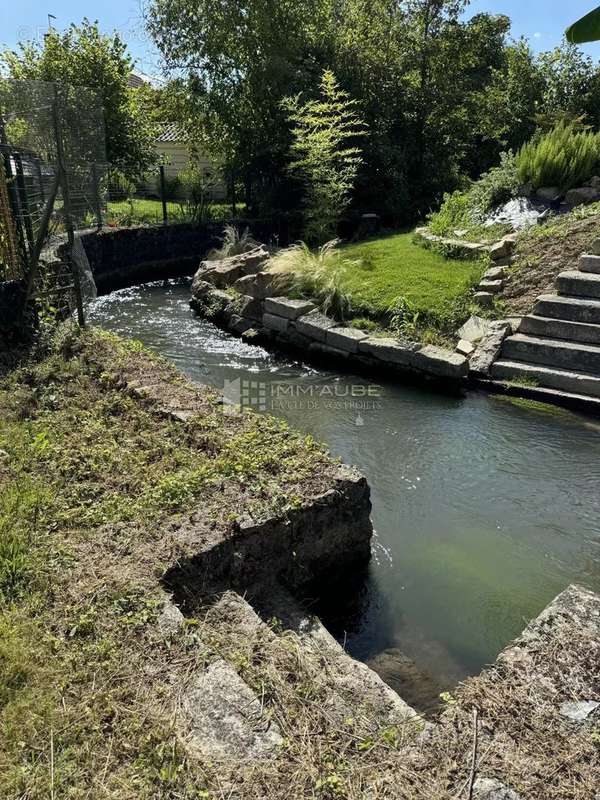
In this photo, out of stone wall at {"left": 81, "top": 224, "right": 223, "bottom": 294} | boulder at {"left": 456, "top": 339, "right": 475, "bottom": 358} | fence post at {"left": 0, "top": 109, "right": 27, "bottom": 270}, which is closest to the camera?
fence post at {"left": 0, "top": 109, "right": 27, "bottom": 270}

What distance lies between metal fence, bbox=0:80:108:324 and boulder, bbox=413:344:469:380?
155 inches

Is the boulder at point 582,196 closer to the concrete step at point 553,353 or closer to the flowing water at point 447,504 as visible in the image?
the concrete step at point 553,353

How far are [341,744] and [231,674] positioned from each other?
20.2 inches

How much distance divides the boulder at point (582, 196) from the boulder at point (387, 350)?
17.3 feet

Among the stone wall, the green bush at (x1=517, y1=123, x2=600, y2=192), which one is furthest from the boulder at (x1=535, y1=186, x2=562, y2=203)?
the stone wall

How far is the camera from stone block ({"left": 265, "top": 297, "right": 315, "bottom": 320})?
8.29m

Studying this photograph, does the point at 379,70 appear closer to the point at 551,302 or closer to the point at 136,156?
the point at 136,156

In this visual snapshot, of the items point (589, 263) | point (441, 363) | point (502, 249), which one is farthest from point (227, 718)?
point (502, 249)

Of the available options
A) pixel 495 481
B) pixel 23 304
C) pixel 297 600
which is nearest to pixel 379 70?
pixel 23 304

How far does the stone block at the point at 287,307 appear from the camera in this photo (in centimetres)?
829

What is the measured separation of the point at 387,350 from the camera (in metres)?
7.30

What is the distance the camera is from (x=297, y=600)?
3414 millimetres

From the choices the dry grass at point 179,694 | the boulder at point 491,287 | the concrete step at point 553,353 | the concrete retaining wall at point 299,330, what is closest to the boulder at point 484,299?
the boulder at point 491,287

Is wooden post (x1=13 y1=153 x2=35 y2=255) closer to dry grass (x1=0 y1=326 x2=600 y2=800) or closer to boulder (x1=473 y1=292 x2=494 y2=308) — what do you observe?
dry grass (x1=0 y1=326 x2=600 y2=800)
